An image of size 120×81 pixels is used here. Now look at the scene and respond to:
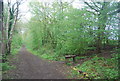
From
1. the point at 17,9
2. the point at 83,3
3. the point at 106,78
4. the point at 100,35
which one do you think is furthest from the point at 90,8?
the point at 17,9

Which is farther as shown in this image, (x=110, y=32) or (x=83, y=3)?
(x=83, y=3)

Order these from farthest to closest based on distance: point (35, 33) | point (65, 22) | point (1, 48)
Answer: point (35, 33) → point (65, 22) → point (1, 48)

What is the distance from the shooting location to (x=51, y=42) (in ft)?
49.5

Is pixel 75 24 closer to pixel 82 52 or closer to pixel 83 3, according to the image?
pixel 83 3

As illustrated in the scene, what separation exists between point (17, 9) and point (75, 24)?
7.99 meters

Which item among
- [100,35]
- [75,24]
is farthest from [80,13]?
[100,35]

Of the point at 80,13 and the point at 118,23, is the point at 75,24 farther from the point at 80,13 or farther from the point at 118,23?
the point at 118,23

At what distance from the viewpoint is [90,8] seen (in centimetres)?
933

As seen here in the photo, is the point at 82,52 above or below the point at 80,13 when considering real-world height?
below

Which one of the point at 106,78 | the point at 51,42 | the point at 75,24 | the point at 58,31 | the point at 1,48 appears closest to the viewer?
the point at 106,78

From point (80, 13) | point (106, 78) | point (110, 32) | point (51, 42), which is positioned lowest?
point (106, 78)

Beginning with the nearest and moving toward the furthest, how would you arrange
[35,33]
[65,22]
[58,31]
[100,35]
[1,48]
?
[1,48] → [100,35] → [65,22] → [58,31] → [35,33]

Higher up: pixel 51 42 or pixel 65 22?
pixel 65 22

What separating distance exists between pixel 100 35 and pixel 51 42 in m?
8.07
